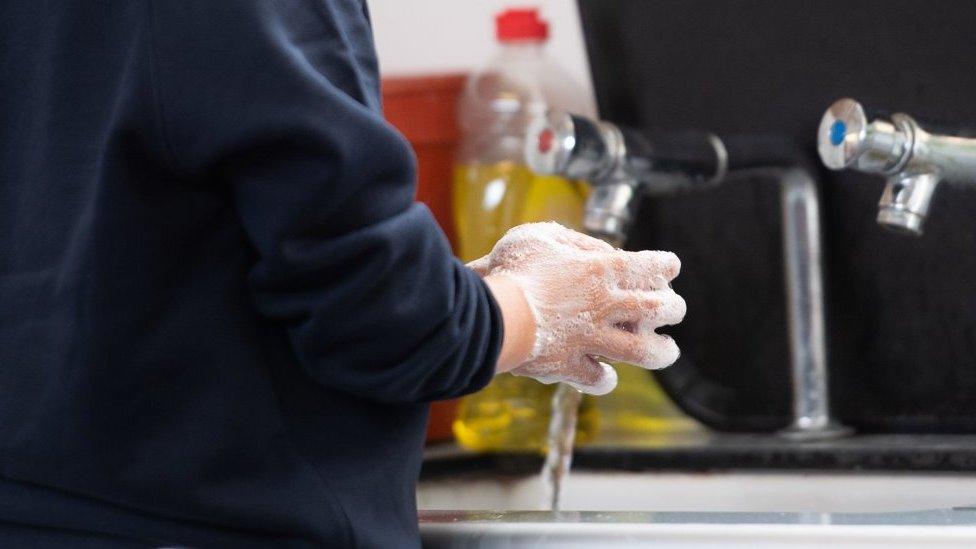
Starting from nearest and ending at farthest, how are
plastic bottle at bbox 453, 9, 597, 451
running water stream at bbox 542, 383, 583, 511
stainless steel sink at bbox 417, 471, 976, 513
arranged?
stainless steel sink at bbox 417, 471, 976, 513
running water stream at bbox 542, 383, 583, 511
plastic bottle at bbox 453, 9, 597, 451

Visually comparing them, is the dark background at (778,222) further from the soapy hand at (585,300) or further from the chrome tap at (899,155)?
the soapy hand at (585,300)

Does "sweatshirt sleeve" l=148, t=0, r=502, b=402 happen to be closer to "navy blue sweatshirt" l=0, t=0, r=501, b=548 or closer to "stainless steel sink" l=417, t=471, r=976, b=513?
"navy blue sweatshirt" l=0, t=0, r=501, b=548

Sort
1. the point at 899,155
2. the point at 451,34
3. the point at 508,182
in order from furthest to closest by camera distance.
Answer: the point at 451,34 → the point at 508,182 → the point at 899,155

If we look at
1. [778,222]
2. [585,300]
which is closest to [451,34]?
[778,222]

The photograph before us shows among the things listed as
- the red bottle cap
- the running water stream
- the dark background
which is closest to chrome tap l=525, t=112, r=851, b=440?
the dark background

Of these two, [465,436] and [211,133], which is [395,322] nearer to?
[211,133]

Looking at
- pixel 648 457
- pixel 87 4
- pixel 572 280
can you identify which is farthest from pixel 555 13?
pixel 87 4

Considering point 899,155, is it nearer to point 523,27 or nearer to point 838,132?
point 838,132

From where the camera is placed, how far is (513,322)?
0.72 meters

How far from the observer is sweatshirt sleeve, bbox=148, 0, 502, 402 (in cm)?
60

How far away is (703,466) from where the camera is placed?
1208 mm

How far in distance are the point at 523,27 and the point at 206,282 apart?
892mm

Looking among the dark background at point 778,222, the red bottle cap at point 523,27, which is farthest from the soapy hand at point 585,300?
the red bottle cap at point 523,27

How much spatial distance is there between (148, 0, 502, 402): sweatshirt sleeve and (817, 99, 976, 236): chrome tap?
469 mm
